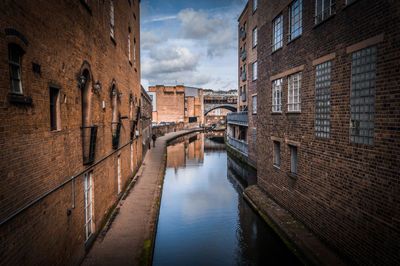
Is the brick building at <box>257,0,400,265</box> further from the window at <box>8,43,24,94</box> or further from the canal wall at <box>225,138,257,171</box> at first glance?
the canal wall at <box>225,138,257,171</box>

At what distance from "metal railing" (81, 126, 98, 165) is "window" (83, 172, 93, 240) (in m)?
0.50

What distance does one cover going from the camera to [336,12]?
245 inches

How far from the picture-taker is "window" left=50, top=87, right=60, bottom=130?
459cm

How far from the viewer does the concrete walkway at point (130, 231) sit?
5949 mm

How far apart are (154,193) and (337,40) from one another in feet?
29.2

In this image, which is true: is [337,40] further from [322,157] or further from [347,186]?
[347,186]

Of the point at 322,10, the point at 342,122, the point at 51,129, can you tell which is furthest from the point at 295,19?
the point at 51,129

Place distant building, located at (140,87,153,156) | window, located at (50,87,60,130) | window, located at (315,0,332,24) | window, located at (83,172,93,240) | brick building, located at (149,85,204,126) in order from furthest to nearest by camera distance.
A: 1. brick building, located at (149,85,204,126)
2. distant building, located at (140,87,153,156)
3. window, located at (315,0,332,24)
4. window, located at (83,172,93,240)
5. window, located at (50,87,60,130)

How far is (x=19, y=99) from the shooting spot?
3.32 meters

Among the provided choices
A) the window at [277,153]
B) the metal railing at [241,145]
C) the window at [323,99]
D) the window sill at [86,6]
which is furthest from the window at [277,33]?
the metal railing at [241,145]

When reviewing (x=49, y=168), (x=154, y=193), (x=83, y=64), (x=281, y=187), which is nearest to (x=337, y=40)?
(x=281, y=187)

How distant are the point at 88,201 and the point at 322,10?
8.27 m

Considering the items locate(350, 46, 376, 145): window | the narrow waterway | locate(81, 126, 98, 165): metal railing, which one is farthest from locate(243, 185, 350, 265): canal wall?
locate(81, 126, 98, 165): metal railing

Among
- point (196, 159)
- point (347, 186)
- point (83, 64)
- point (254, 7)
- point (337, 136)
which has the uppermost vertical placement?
point (254, 7)
